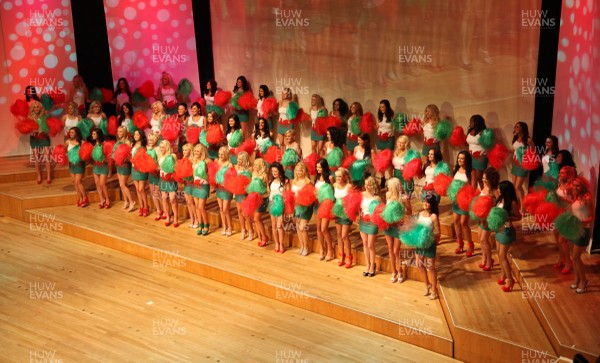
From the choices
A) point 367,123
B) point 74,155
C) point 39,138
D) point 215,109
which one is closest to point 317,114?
point 367,123

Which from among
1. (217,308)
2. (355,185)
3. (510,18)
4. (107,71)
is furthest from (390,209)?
(107,71)

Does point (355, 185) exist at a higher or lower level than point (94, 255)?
higher

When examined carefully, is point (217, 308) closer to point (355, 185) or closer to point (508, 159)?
point (355, 185)

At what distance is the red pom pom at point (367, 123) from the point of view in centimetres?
959

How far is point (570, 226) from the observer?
22.7 ft

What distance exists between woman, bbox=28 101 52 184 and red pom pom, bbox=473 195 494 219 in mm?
6125

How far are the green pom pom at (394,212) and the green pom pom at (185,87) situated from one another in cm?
487

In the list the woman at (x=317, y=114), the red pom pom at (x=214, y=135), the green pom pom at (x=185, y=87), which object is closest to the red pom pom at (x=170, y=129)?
the red pom pom at (x=214, y=135)

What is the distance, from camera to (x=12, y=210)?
10.6m

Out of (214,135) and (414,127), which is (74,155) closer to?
(214,135)

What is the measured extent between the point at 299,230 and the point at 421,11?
3119mm

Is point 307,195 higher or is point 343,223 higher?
point 307,195

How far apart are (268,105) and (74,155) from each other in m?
2.56

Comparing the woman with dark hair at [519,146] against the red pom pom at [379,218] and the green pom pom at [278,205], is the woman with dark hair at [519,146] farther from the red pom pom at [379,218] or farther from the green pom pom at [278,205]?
the green pom pom at [278,205]
